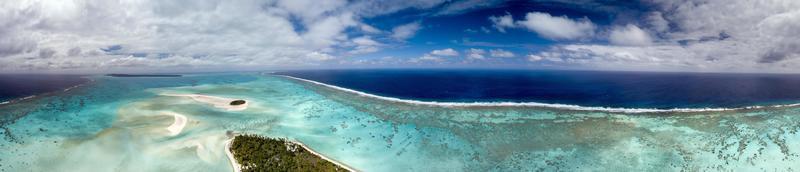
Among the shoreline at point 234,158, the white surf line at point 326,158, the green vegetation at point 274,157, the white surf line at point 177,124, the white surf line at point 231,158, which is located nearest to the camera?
the green vegetation at point 274,157

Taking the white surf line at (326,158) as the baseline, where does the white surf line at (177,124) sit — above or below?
above

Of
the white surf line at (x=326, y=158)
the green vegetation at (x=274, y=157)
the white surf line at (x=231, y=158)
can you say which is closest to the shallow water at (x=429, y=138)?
the white surf line at (x=231, y=158)

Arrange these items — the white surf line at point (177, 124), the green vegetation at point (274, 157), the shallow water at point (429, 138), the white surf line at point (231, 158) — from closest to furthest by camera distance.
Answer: the green vegetation at point (274, 157) → the white surf line at point (231, 158) → the shallow water at point (429, 138) → the white surf line at point (177, 124)

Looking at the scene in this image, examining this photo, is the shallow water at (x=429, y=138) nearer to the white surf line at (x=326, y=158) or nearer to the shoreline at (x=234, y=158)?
the shoreline at (x=234, y=158)

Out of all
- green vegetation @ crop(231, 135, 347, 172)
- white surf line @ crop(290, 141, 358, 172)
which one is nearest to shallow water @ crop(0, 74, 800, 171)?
white surf line @ crop(290, 141, 358, 172)

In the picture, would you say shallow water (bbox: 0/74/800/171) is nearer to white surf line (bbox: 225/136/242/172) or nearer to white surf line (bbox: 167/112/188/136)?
white surf line (bbox: 225/136/242/172)

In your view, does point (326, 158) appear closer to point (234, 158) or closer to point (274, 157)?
point (274, 157)
